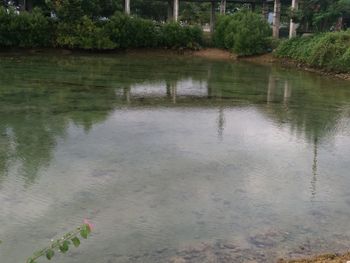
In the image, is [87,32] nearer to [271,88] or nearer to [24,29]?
[24,29]

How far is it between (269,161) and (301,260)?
3.20 meters

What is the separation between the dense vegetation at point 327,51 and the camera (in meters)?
17.7

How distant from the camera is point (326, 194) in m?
6.55

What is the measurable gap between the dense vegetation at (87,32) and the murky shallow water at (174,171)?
8861 millimetres

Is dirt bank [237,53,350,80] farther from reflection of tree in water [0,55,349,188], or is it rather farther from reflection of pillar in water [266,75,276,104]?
reflection of pillar in water [266,75,276,104]

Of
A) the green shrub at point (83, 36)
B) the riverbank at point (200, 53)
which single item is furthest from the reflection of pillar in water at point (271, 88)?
the green shrub at point (83, 36)

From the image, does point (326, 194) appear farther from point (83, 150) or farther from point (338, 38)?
point (338, 38)

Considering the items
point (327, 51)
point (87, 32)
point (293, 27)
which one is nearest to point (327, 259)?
point (327, 51)

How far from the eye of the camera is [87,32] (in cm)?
2294

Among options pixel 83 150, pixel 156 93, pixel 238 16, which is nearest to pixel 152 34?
pixel 238 16

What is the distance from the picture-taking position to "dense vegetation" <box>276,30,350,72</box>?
17.7 meters

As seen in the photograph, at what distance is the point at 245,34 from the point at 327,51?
4.90m

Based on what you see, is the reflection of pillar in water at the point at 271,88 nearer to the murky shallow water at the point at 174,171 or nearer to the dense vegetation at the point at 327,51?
the murky shallow water at the point at 174,171

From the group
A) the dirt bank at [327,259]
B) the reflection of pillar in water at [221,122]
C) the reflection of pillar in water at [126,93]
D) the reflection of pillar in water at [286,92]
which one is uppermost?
the reflection of pillar in water at [126,93]
